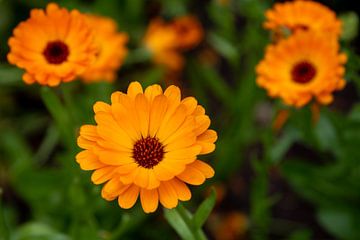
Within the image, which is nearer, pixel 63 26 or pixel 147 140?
pixel 147 140

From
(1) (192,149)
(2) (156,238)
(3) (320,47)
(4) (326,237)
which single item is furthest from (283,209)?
(1) (192,149)

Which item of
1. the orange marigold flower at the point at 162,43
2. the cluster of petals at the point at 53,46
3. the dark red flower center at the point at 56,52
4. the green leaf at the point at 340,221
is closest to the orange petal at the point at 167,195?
the cluster of petals at the point at 53,46

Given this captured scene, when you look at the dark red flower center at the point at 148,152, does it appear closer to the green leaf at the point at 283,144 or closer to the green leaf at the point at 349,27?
the green leaf at the point at 283,144

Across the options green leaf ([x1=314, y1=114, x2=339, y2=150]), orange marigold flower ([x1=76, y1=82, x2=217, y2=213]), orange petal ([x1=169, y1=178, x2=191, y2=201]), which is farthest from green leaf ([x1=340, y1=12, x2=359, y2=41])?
orange petal ([x1=169, y1=178, x2=191, y2=201])

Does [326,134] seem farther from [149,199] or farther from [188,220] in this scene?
[149,199]

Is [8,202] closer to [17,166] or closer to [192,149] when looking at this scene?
[17,166]

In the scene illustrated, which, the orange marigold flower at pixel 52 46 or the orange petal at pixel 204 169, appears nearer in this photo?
the orange petal at pixel 204 169
